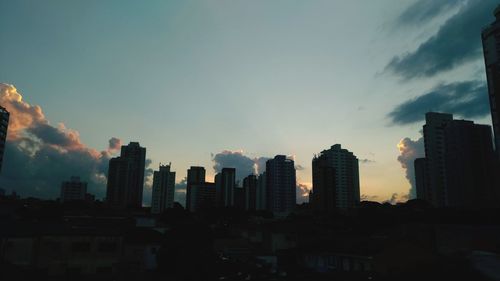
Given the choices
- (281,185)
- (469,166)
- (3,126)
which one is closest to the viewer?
(469,166)

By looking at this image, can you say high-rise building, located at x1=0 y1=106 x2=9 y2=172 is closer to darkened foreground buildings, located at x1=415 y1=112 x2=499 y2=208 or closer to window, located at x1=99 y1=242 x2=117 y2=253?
window, located at x1=99 y1=242 x2=117 y2=253

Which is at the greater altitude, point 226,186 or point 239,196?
point 226,186

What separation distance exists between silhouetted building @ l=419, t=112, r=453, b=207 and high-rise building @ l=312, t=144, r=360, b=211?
33183 millimetres

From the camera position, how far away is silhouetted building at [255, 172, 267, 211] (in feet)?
556

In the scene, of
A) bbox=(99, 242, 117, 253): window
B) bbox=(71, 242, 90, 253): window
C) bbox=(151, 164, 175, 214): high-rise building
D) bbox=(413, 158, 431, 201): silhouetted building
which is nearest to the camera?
bbox=(71, 242, 90, 253): window

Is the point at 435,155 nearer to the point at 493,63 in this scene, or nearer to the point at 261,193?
the point at 493,63

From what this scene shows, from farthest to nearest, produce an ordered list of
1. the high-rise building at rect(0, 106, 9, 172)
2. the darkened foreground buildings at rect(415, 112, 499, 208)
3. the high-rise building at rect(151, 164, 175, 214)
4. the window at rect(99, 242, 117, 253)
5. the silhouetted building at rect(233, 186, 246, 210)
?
the silhouetted building at rect(233, 186, 246, 210), the high-rise building at rect(151, 164, 175, 214), the high-rise building at rect(0, 106, 9, 172), the darkened foreground buildings at rect(415, 112, 499, 208), the window at rect(99, 242, 117, 253)

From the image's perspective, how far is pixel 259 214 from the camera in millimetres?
129125

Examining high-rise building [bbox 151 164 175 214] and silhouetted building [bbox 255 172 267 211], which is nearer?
silhouetted building [bbox 255 172 267 211]

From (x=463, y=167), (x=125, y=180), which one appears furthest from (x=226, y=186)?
(x=463, y=167)

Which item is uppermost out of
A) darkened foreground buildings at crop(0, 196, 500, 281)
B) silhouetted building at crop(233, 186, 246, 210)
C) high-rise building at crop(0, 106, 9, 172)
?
high-rise building at crop(0, 106, 9, 172)

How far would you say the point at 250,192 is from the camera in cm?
18100

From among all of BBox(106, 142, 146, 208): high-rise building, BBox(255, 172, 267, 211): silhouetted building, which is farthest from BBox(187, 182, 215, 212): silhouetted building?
BBox(106, 142, 146, 208): high-rise building

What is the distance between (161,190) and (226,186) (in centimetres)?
2954
